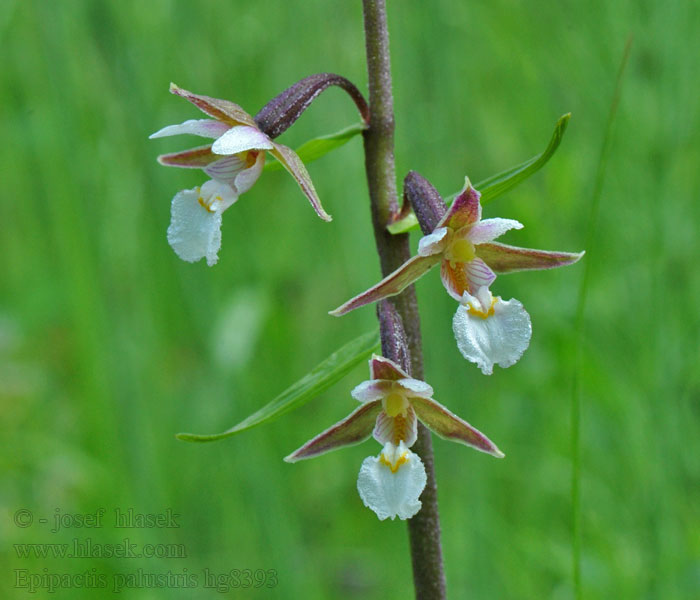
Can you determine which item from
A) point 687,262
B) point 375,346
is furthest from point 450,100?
point 375,346

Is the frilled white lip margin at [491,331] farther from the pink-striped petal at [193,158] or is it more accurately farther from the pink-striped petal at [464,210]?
the pink-striped petal at [193,158]

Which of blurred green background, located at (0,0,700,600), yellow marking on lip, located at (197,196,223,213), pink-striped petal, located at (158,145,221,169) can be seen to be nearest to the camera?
yellow marking on lip, located at (197,196,223,213)

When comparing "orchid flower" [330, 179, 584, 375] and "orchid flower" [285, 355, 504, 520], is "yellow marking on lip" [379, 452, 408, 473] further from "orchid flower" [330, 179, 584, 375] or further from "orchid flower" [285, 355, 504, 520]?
"orchid flower" [330, 179, 584, 375]

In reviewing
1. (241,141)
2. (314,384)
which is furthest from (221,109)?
(314,384)

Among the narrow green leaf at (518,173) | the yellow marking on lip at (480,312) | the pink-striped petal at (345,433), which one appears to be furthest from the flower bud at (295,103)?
the pink-striped petal at (345,433)

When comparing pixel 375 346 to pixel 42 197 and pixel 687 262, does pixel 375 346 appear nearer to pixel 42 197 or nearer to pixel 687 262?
pixel 687 262

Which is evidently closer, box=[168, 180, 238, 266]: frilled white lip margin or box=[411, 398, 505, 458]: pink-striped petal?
box=[411, 398, 505, 458]: pink-striped petal

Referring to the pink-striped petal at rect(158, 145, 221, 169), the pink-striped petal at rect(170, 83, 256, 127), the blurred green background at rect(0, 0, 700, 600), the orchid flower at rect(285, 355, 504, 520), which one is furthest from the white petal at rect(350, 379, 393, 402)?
the blurred green background at rect(0, 0, 700, 600)
